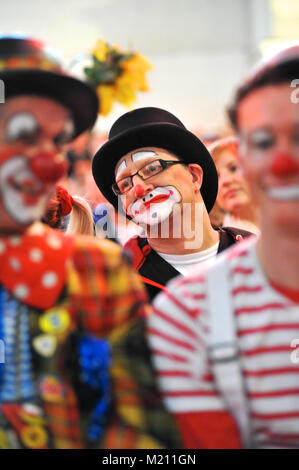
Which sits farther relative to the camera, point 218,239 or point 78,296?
point 218,239

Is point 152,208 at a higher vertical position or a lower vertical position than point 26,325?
higher

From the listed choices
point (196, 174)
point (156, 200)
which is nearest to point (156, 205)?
point (156, 200)

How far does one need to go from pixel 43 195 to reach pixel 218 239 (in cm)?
99

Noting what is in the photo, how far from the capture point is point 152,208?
1.63m

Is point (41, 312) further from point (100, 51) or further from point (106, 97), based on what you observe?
point (100, 51)

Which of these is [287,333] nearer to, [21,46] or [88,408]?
[88,408]

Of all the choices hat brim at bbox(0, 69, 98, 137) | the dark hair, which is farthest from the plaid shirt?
the dark hair

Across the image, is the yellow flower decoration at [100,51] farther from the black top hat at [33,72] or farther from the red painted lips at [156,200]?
the red painted lips at [156,200]

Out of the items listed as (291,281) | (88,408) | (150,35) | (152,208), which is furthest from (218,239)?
(150,35)

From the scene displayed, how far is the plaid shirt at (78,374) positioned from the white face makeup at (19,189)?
11 cm

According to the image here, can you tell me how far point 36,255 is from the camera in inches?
37.1

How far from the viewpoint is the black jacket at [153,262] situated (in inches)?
64.6

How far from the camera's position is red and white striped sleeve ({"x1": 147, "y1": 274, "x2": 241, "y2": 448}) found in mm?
925

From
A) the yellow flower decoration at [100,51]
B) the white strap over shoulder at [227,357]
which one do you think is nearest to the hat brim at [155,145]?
the yellow flower decoration at [100,51]
